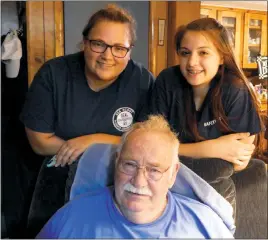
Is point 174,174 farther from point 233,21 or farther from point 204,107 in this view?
point 233,21

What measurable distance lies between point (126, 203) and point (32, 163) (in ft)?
2.69

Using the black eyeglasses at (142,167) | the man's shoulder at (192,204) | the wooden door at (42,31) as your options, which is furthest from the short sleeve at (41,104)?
the wooden door at (42,31)

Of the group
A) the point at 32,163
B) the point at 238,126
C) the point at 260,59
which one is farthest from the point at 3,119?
the point at 260,59

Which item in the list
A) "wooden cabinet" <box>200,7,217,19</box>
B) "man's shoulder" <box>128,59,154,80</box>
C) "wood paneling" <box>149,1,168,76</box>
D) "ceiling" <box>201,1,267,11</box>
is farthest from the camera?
"ceiling" <box>201,1,267,11</box>

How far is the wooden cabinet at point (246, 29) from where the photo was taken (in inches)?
108

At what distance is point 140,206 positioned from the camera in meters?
0.99

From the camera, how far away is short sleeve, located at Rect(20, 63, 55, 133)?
53.3 inches

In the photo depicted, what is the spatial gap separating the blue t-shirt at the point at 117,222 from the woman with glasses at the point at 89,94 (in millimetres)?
259

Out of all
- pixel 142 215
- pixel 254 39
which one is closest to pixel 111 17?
pixel 142 215

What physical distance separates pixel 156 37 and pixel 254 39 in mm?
1703

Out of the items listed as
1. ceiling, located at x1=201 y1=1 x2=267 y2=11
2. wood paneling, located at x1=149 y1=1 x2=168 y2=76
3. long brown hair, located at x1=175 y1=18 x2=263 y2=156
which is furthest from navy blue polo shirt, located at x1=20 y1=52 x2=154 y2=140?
ceiling, located at x1=201 y1=1 x2=267 y2=11

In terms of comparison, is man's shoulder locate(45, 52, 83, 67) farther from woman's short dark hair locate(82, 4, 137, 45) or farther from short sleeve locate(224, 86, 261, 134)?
short sleeve locate(224, 86, 261, 134)

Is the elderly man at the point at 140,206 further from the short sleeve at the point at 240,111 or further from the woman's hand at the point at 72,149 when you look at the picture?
the short sleeve at the point at 240,111

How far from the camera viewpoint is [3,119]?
2045mm
